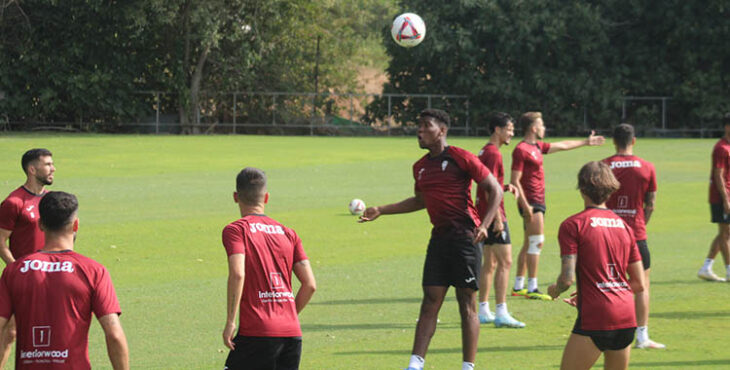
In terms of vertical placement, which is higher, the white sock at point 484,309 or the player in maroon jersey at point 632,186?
the player in maroon jersey at point 632,186

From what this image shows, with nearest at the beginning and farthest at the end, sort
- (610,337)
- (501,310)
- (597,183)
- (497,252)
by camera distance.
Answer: (610,337) < (597,183) < (501,310) < (497,252)

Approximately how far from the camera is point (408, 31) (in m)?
30.6

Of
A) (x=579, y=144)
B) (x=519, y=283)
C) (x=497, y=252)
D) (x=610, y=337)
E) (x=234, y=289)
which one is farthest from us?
(x=579, y=144)

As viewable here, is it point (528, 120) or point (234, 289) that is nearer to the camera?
point (234, 289)

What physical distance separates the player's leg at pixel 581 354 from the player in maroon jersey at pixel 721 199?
712 cm

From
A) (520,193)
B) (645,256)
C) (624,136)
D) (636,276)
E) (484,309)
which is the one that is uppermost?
(624,136)

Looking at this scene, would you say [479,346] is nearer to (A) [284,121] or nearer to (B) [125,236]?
(B) [125,236]

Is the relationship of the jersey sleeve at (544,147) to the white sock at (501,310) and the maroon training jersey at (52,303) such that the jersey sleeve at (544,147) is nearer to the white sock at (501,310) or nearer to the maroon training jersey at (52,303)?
the white sock at (501,310)

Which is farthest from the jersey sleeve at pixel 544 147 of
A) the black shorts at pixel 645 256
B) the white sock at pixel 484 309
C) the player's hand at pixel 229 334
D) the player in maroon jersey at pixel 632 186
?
the player's hand at pixel 229 334

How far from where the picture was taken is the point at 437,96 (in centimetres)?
4669

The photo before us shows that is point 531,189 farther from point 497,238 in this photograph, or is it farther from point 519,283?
point 497,238

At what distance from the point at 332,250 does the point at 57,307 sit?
11.1m

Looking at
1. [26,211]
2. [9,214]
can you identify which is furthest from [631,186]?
[9,214]

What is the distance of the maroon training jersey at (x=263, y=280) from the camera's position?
6.37m
